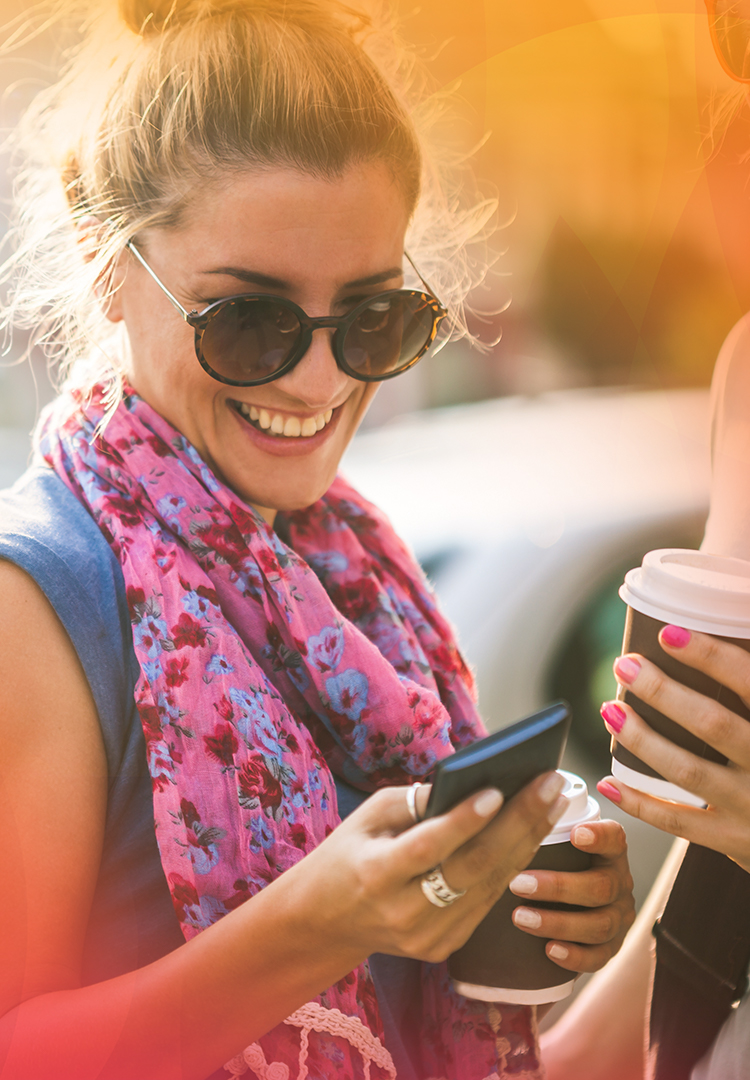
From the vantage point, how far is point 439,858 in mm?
795

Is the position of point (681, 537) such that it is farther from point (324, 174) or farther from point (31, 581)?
point (31, 581)

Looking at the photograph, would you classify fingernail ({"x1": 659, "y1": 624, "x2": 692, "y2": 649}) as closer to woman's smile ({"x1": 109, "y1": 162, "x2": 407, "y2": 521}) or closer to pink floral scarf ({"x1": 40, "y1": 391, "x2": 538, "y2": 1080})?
pink floral scarf ({"x1": 40, "y1": 391, "x2": 538, "y2": 1080})

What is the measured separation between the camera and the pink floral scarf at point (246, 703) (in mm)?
1077

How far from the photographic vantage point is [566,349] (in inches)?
172

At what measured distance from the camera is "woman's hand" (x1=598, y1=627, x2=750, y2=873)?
38.0 inches

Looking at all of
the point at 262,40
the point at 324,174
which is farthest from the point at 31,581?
the point at 262,40

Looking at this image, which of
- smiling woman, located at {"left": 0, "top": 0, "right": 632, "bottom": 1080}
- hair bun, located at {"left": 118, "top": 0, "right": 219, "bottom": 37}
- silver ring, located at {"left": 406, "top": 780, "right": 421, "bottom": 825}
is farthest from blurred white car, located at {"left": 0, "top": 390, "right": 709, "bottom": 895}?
hair bun, located at {"left": 118, "top": 0, "right": 219, "bottom": 37}

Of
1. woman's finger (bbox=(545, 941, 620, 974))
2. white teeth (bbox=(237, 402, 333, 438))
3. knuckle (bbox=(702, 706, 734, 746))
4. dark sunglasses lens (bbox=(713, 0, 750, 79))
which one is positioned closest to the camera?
knuckle (bbox=(702, 706, 734, 746))

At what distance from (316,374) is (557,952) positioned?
37.2 inches

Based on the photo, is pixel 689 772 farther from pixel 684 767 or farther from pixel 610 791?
pixel 610 791

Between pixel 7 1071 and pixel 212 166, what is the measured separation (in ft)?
4.04

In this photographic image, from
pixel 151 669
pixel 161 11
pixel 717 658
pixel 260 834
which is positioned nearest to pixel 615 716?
pixel 717 658

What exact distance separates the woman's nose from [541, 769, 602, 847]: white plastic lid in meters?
0.73

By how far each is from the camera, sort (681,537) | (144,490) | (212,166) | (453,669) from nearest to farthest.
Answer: (212,166), (144,490), (453,669), (681,537)
